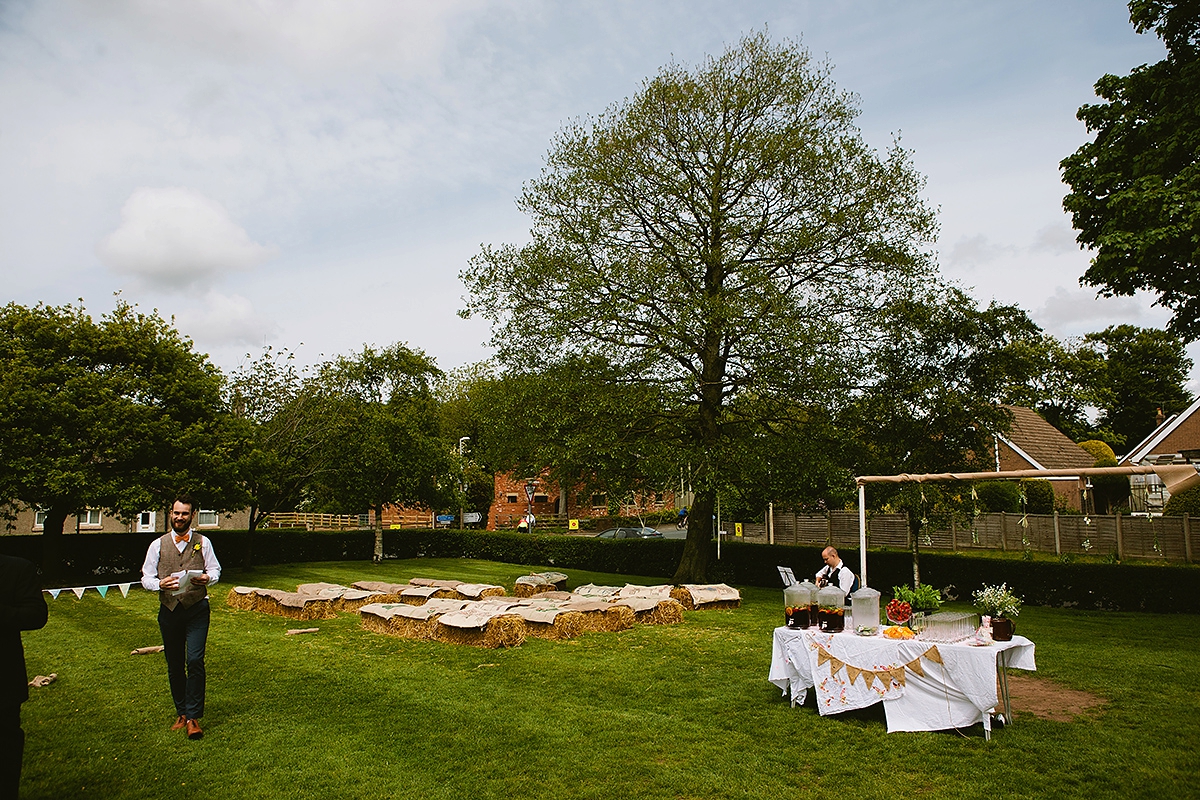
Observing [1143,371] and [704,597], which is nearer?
[704,597]

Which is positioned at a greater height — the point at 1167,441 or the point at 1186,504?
the point at 1167,441

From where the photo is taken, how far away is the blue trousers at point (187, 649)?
7.21 m

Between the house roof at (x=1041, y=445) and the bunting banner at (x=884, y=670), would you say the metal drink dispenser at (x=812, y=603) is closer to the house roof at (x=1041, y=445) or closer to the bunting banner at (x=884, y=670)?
the bunting banner at (x=884, y=670)

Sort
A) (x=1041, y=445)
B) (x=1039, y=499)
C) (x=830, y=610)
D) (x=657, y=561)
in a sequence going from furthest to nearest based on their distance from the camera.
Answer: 1. (x=1041, y=445)
2. (x=1039, y=499)
3. (x=657, y=561)
4. (x=830, y=610)

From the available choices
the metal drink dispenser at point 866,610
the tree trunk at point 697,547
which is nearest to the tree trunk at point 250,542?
→ the tree trunk at point 697,547

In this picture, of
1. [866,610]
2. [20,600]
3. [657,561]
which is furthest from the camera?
[657,561]

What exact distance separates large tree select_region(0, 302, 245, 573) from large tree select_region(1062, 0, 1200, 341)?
2160 cm

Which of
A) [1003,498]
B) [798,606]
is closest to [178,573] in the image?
[798,606]

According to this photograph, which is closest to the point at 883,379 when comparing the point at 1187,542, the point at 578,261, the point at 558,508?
the point at 578,261

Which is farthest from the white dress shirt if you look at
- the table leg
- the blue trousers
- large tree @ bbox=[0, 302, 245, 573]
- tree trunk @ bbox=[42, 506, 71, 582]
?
tree trunk @ bbox=[42, 506, 71, 582]

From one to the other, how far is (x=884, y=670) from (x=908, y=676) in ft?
0.76

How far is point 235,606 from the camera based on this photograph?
17156mm

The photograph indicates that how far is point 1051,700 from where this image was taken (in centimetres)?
881

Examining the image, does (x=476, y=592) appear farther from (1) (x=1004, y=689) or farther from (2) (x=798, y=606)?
(1) (x=1004, y=689)
